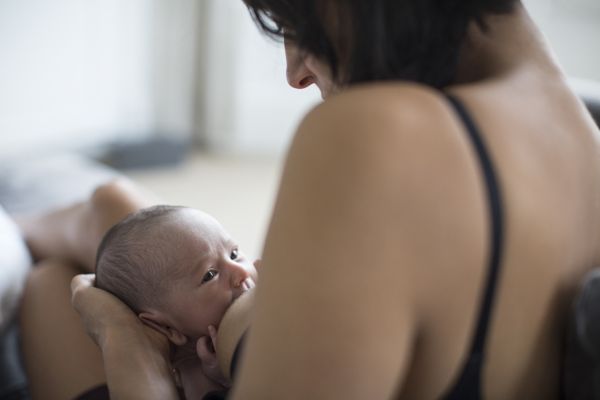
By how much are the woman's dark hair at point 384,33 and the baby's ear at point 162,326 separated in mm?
547

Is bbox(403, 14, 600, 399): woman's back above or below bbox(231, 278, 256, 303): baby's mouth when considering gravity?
above

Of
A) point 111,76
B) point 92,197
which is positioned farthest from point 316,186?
point 111,76

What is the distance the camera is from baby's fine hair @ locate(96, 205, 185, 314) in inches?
46.8

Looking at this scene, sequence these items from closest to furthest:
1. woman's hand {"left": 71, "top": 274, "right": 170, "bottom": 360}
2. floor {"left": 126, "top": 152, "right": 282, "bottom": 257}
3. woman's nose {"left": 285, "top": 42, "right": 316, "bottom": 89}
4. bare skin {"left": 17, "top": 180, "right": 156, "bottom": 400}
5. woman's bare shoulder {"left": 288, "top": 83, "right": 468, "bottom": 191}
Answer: woman's bare shoulder {"left": 288, "top": 83, "right": 468, "bottom": 191}, woman's nose {"left": 285, "top": 42, "right": 316, "bottom": 89}, woman's hand {"left": 71, "top": 274, "right": 170, "bottom": 360}, bare skin {"left": 17, "top": 180, "right": 156, "bottom": 400}, floor {"left": 126, "top": 152, "right": 282, "bottom": 257}

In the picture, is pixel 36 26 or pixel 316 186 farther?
pixel 36 26

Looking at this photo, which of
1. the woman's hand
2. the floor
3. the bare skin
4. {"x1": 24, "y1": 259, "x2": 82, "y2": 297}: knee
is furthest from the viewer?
the floor

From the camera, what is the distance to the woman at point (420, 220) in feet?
2.23

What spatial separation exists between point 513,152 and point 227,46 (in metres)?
2.94

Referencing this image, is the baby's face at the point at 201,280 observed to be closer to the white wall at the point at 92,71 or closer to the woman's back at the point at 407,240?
the woman's back at the point at 407,240

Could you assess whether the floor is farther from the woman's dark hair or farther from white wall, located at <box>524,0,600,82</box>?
A: the woman's dark hair

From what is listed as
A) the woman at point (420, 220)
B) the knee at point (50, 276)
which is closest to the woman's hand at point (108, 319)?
the knee at point (50, 276)

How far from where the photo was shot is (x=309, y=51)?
85 centimetres

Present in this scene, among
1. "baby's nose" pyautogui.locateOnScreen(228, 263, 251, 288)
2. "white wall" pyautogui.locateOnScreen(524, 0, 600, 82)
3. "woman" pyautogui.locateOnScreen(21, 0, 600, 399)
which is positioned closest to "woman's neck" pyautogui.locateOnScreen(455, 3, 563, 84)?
"woman" pyautogui.locateOnScreen(21, 0, 600, 399)

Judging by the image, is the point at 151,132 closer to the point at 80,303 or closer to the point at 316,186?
the point at 80,303
